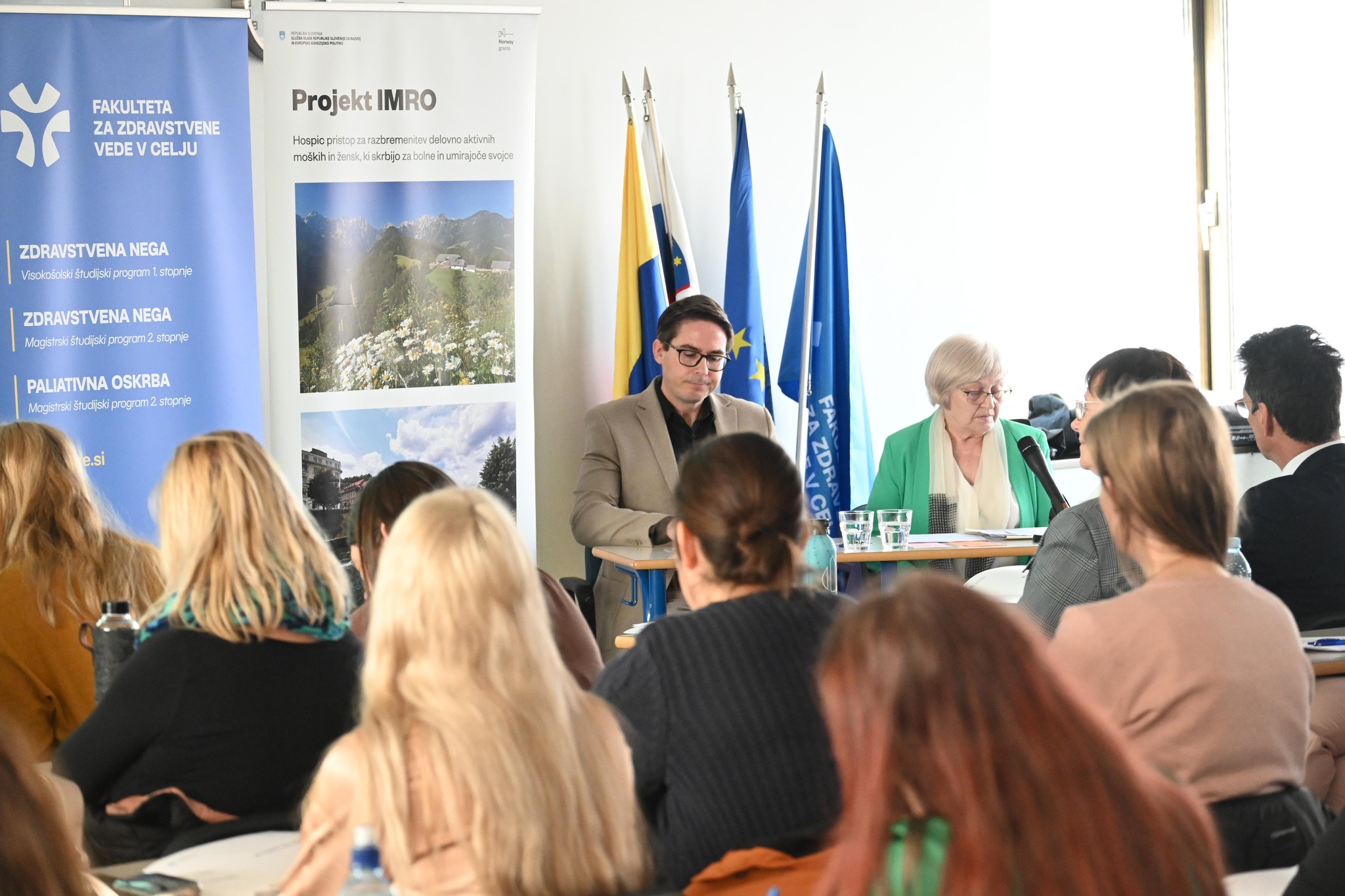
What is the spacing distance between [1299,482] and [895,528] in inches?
50.1

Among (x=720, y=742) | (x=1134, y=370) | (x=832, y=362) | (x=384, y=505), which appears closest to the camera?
(x=720, y=742)

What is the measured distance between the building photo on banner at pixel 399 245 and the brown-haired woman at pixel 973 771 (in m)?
3.99

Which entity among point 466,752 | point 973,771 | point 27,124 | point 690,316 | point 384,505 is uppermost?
point 27,124

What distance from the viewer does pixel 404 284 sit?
490 centimetres

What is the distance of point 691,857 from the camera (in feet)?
6.27

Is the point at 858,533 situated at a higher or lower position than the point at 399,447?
lower

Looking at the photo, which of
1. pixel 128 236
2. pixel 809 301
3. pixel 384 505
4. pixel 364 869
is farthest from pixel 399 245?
pixel 364 869

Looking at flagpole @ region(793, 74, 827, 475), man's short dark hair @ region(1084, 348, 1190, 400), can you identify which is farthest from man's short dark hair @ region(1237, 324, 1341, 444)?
flagpole @ region(793, 74, 827, 475)

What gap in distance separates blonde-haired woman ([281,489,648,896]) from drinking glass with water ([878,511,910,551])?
2.81 m

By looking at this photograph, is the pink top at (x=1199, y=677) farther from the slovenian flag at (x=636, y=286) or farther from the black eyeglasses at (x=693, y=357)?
the slovenian flag at (x=636, y=286)

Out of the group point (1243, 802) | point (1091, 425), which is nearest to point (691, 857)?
point (1243, 802)

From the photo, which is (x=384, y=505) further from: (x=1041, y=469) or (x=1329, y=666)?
(x=1041, y=469)

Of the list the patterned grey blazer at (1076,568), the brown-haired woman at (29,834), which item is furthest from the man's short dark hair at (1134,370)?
the brown-haired woman at (29,834)

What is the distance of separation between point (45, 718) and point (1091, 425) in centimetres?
233
